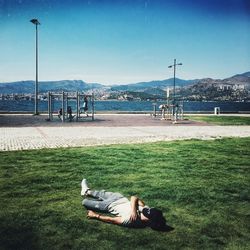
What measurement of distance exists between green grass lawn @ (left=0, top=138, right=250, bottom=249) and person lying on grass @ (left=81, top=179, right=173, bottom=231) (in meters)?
0.12

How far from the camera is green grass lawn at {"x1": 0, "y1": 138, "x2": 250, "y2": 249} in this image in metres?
4.59

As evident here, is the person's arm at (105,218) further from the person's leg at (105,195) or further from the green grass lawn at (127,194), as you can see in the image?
the person's leg at (105,195)

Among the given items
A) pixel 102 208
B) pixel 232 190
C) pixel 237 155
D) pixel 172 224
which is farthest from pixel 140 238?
pixel 237 155

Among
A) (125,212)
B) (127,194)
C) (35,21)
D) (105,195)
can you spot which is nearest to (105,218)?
(125,212)

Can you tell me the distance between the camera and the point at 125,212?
5.24 meters

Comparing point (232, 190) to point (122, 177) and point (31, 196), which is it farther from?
point (31, 196)

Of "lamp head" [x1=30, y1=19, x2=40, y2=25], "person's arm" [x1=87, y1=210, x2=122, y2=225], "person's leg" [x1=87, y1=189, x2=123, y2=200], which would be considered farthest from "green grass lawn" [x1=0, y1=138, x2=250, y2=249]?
"lamp head" [x1=30, y1=19, x2=40, y2=25]

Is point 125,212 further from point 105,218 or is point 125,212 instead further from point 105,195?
point 105,195

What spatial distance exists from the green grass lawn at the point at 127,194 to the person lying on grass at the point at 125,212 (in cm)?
12

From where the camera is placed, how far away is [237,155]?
11.1m

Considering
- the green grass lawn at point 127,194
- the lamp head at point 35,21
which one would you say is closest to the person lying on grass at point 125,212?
the green grass lawn at point 127,194

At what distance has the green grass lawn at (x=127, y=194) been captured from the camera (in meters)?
4.59

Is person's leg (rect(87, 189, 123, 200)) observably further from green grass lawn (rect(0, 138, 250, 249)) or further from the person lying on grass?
green grass lawn (rect(0, 138, 250, 249))

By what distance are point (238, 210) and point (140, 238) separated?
2.15m
